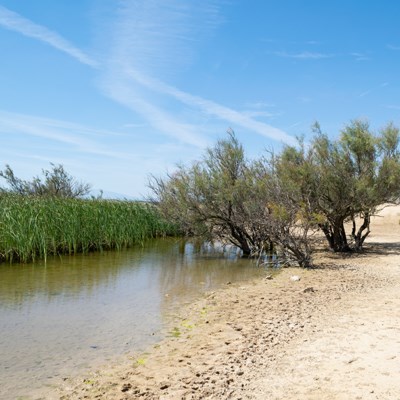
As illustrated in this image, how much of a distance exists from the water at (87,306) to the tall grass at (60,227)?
0.65m

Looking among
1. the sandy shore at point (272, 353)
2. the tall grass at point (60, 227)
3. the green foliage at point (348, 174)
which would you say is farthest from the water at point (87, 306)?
the green foliage at point (348, 174)

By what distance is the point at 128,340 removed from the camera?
6.46 metres

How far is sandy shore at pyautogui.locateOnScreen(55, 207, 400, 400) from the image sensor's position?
425 centimetres

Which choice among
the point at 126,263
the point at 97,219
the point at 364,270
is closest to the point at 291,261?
the point at 364,270

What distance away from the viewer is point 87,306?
28.6 ft

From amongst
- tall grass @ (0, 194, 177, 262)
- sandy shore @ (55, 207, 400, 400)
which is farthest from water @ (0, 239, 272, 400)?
tall grass @ (0, 194, 177, 262)

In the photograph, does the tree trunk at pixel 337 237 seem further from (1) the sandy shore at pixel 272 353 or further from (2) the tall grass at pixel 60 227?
(2) the tall grass at pixel 60 227

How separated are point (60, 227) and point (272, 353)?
11.7 m

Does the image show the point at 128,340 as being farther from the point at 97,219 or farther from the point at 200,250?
the point at 200,250

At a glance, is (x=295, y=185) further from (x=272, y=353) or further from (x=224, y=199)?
(x=272, y=353)

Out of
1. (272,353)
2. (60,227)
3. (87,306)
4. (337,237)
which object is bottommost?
(272,353)

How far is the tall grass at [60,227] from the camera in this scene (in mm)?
13375

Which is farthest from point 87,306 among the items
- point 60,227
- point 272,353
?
point 60,227

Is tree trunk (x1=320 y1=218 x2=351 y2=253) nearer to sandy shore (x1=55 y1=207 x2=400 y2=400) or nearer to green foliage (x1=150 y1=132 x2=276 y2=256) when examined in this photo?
green foliage (x1=150 y1=132 x2=276 y2=256)
